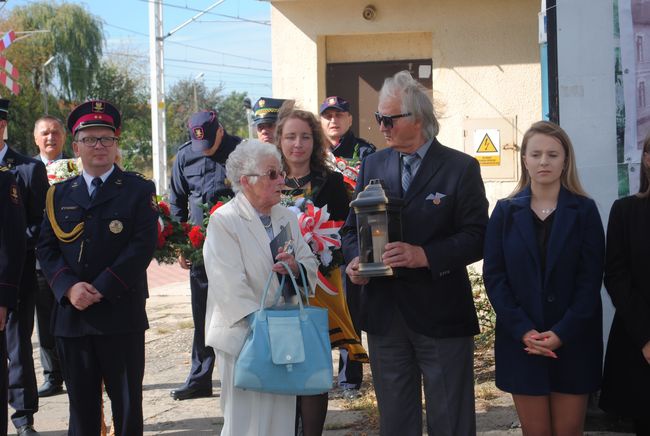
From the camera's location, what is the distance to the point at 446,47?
1103 cm

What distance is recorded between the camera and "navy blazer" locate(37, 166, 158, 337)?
5074 mm

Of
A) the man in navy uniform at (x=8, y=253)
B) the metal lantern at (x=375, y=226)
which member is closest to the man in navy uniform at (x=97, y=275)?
the man in navy uniform at (x=8, y=253)

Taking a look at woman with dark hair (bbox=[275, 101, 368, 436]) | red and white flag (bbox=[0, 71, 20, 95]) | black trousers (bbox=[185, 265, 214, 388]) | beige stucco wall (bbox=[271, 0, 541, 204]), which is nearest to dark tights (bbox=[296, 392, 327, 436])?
woman with dark hair (bbox=[275, 101, 368, 436])

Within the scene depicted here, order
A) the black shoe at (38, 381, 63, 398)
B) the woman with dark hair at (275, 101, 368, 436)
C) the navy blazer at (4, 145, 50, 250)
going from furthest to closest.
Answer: the black shoe at (38, 381, 63, 398) < the navy blazer at (4, 145, 50, 250) < the woman with dark hair at (275, 101, 368, 436)

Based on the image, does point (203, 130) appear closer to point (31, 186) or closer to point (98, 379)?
point (31, 186)

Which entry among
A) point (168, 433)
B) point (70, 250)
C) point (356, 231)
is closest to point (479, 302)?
point (168, 433)

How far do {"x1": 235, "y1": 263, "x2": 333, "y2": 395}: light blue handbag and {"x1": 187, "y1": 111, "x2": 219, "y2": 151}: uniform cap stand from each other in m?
2.95

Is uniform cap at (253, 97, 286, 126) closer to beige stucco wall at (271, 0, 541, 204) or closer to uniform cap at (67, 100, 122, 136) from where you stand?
uniform cap at (67, 100, 122, 136)

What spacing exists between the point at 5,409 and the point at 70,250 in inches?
46.7

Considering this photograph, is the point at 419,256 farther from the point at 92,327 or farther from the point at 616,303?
the point at 92,327

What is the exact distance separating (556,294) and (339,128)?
3753 millimetres

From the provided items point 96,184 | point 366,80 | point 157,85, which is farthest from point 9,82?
point 157,85

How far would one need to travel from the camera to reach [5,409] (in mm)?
5543

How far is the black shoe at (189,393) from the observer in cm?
750
